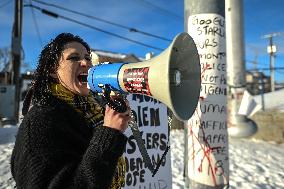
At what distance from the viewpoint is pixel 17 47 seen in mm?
11898

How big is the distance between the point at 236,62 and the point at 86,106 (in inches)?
263

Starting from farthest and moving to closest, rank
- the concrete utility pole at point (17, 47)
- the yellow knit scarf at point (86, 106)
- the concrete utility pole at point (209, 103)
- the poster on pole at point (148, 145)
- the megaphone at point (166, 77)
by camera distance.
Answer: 1. the concrete utility pole at point (17, 47)
2. the poster on pole at point (148, 145)
3. the concrete utility pole at point (209, 103)
4. the yellow knit scarf at point (86, 106)
5. the megaphone at point (166, 77)

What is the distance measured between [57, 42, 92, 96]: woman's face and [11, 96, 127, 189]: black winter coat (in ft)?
0.55

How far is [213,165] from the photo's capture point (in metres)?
2.82

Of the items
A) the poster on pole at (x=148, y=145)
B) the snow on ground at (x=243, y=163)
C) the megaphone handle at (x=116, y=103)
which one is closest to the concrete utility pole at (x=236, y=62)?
the snow on ground at (x=243, y=163)

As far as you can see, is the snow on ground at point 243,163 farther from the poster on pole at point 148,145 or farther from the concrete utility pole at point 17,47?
the concrete utility pole at point 17,47

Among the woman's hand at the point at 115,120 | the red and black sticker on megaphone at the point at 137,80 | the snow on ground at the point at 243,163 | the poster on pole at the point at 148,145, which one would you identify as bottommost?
the snow on ground at the point at 243,163

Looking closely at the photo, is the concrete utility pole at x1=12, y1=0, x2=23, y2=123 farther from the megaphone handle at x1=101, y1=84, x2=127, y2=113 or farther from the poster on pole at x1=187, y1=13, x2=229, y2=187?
the megaphone handle at x1=101, y1=84, x2=127, y2=113

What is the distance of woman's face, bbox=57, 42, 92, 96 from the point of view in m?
1.69

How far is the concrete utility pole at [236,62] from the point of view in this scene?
26.2 feet

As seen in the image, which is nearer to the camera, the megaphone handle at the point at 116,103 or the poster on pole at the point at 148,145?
the megaphone handle at the point at 116,103

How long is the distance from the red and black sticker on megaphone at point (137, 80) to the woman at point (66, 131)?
0.11 m

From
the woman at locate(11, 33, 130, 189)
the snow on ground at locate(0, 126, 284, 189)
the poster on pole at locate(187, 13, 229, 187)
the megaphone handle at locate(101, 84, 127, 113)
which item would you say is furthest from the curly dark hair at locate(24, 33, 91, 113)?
the snow on ground at locate(0, 126, 284, 189)

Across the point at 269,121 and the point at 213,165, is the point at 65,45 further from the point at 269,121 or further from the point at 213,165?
the point at 269,121
